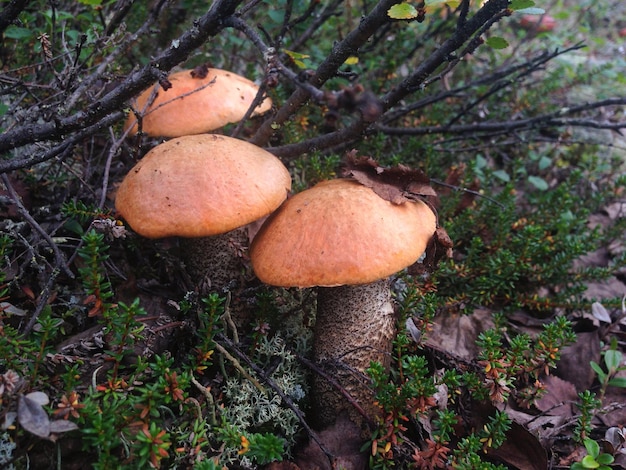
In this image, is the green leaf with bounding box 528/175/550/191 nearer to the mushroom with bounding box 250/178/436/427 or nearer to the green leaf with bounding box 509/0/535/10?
the mushroom with bounding box 250/178/436/427

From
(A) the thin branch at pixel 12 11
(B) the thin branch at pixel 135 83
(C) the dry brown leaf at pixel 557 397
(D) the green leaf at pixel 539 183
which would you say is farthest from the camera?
(D) the green leaf at pixel 539 183

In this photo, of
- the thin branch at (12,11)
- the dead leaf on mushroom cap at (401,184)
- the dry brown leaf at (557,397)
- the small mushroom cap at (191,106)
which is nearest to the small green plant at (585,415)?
the dry brown leaf at (557,397)

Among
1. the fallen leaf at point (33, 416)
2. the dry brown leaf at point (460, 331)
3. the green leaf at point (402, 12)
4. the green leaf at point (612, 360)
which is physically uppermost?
the green leaf at point (402, 12)

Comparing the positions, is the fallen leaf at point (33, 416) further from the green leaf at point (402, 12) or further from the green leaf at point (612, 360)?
the green leaf at point (612, 360)

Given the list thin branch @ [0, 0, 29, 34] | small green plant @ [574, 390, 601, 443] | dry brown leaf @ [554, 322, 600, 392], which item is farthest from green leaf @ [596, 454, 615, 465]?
thin branch @ [0, 0, 29, 34]

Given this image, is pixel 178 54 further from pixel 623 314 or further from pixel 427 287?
pixel 623 314

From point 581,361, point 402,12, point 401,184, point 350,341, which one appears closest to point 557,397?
point 581,361

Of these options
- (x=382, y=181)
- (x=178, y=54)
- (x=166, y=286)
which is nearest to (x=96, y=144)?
(x=166, y=286)
